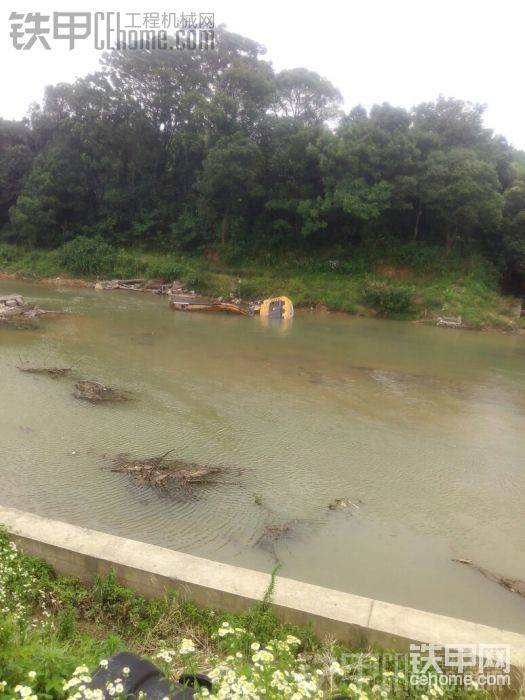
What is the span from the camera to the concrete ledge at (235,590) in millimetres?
2826

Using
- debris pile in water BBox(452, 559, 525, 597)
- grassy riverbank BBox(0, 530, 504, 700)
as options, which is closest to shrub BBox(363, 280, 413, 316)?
debris pile in water BBox(452, 559, 525, 597)

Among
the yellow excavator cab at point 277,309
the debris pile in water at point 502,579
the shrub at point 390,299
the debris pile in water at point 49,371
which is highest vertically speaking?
the shrub at point 390,299

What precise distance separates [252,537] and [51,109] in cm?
3228

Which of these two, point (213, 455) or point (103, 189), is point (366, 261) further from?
point (213, 455)

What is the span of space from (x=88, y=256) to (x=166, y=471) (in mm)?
22119

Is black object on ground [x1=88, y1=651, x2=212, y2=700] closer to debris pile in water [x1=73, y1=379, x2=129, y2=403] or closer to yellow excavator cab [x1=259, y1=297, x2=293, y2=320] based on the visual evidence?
debris pile in water [x1=73, y1=379, x2=129, y2=403]

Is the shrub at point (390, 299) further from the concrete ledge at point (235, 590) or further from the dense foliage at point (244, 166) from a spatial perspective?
the concrete ledge at point (235, 590)

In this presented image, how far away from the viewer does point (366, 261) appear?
2244 centimetres

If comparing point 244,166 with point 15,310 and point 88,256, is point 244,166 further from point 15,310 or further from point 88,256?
point 15,310

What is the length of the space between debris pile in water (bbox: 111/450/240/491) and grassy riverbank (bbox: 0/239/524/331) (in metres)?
14.7

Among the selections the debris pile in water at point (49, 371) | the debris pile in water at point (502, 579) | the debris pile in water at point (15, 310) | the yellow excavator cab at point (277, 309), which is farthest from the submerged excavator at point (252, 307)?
the debris pile in water at point (502, 579)

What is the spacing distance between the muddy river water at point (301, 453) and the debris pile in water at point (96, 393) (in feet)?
0.68

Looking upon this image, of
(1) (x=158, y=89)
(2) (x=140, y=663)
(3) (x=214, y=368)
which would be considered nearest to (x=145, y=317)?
(3) (x=214, y=368)

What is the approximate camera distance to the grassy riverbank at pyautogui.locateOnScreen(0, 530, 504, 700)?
2.00 metres
